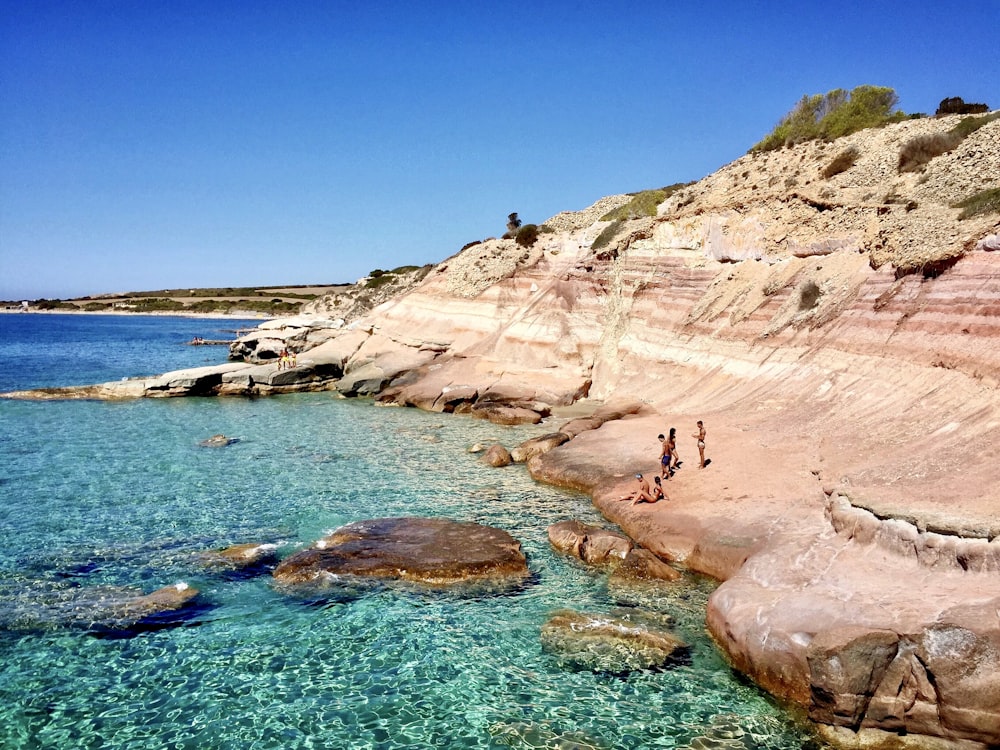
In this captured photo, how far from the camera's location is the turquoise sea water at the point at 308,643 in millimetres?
8141

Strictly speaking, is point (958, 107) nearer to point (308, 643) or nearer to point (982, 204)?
point (982, 204)

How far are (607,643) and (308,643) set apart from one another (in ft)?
13.6

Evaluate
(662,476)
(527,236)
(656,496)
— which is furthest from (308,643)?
(527,236)

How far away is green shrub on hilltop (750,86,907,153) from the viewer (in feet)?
95.5

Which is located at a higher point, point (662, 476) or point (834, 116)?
point (834, 116)

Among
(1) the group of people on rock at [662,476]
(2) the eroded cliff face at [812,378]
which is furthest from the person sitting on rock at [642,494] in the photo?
(2) the eroded cliff face at [812,378]

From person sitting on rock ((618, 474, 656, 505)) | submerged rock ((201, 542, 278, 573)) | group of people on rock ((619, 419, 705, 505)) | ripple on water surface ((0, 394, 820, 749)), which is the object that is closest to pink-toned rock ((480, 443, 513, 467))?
ripple on water surface ((0, 394, 820, 749))

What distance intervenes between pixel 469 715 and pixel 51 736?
15.3 ft

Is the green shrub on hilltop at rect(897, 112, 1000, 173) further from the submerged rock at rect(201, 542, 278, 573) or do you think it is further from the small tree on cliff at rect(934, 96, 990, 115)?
the submerged rock at rect(201, 542, 278, 573)

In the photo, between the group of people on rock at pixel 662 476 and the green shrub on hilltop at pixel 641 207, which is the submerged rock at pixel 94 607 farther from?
the green shrub on hilltop at pixel 641 207

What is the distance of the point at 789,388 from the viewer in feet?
62.8

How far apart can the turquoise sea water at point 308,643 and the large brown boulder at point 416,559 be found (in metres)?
0.49

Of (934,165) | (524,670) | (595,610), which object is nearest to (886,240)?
(934,165)

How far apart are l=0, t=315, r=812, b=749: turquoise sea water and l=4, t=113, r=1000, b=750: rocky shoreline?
4.00 ft
